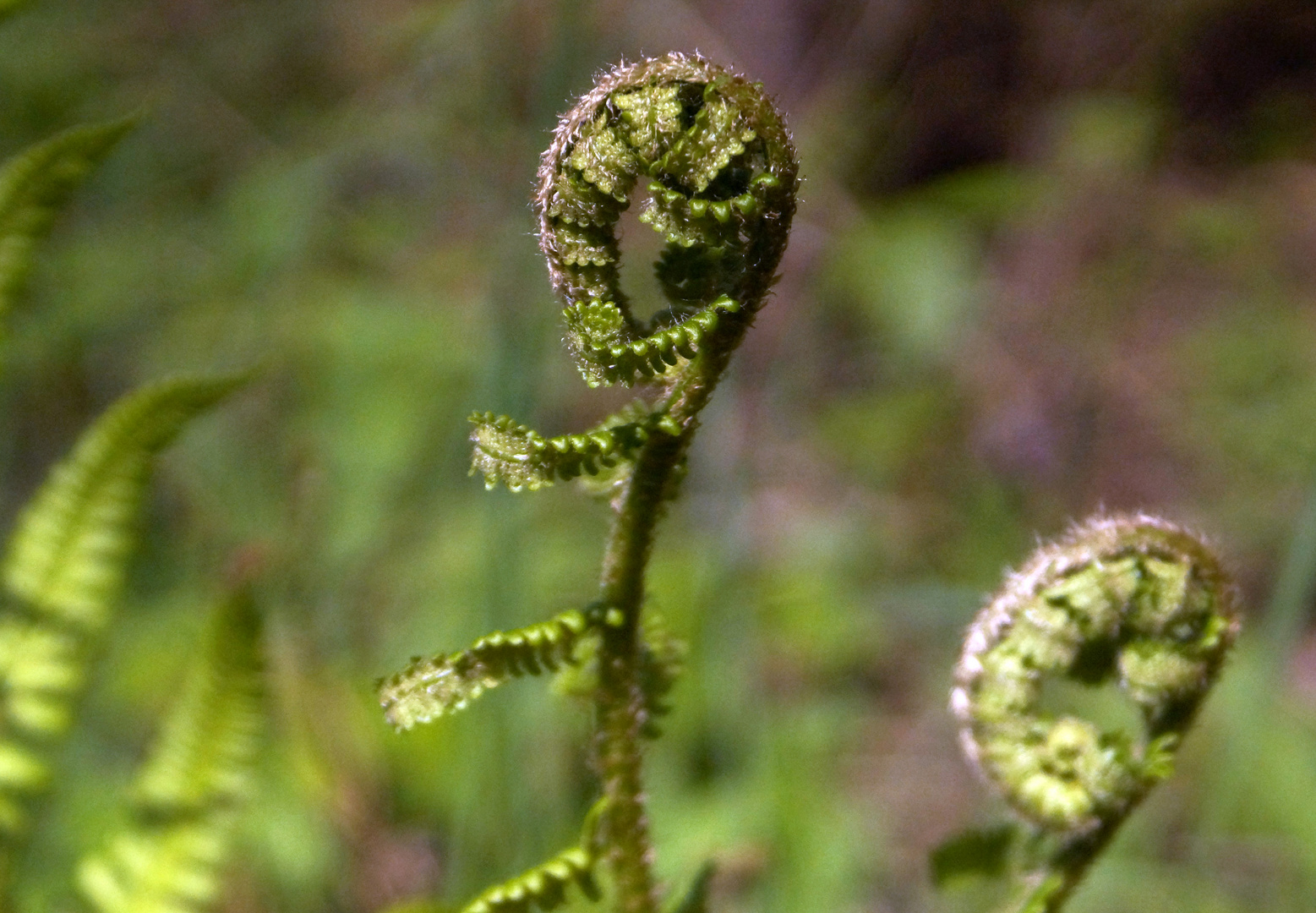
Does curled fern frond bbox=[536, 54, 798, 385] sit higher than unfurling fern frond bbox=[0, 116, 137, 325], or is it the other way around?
unfurling fern frond bbox=[0, 116, 137, 325]

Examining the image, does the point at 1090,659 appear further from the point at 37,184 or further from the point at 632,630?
the point at 37,184

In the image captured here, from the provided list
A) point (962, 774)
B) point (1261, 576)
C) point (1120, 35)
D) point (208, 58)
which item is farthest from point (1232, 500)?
point (208, 58)

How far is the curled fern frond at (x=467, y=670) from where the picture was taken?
3.05 feet

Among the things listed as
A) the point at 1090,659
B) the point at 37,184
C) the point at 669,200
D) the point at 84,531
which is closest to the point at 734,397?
the point at 84,531

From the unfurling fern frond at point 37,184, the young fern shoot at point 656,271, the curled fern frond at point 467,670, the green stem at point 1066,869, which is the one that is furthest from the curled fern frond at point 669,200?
the unfurling fern frond at point 37,184

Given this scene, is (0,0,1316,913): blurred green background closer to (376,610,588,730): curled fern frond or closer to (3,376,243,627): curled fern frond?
(3,376,243,627): curled fern frond

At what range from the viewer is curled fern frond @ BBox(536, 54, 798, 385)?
857 mm

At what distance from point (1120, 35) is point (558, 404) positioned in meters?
3.67

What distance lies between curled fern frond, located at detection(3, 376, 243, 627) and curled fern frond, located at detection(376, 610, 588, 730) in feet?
2.91

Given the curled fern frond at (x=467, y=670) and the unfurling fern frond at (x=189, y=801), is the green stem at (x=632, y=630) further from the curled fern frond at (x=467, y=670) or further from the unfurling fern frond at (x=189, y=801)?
the unfurling fern frond at (x=189, y=801)

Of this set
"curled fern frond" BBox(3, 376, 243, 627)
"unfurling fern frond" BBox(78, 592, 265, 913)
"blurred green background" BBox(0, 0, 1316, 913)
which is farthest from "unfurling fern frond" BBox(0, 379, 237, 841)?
"blurred green background" BBox(0, 0, 1316, 913)

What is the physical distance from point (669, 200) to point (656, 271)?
73 millimetres

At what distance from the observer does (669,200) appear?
88cm

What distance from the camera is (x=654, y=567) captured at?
3277 millimetres
